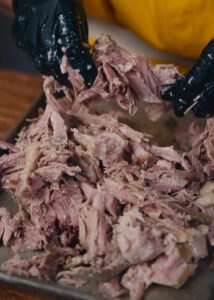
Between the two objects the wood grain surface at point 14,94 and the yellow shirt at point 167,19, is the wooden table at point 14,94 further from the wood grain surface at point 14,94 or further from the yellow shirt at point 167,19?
the yellow shirt at point 167,19

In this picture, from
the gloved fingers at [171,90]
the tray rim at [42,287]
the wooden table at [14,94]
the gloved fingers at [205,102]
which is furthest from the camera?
the wooden table at [14,94]

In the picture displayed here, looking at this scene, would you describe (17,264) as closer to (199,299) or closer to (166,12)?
(199,299)

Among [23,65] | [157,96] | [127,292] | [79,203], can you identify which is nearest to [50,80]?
[157,96]

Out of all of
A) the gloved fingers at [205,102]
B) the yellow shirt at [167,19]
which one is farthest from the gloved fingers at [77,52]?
the yellow shirt at [167,19]

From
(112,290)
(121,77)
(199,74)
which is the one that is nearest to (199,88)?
(199,74)

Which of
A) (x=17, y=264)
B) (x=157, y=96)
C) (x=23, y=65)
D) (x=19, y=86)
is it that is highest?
(x=157, y=96)
